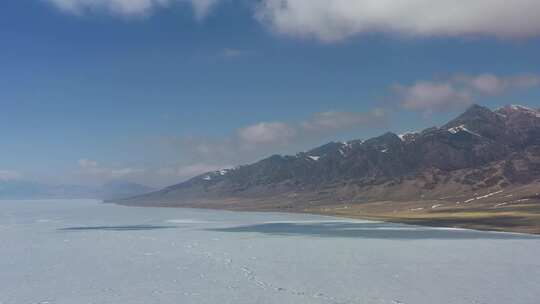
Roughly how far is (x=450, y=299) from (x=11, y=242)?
84.5 m

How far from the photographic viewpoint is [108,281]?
53156 mm

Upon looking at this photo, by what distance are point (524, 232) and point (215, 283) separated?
95.5 metres

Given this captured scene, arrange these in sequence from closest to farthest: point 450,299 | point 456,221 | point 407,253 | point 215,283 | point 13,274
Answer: point 450,299
point 215,283
point 13,274
point 407,253
point 456,221

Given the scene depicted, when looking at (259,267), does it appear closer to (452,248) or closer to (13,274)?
(13,274)

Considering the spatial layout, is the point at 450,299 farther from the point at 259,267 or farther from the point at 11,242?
the point at 11,242

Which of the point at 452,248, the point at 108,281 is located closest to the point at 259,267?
the point at 108,281

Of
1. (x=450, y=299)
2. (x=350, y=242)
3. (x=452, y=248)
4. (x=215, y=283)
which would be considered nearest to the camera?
(x=450, y=299)

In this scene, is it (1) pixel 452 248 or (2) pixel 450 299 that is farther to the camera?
(1) pixel 452 248

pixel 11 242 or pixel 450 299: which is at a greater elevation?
pixel 11 242

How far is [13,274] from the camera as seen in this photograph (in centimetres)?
5856

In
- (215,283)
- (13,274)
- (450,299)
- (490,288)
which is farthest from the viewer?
(13,274)

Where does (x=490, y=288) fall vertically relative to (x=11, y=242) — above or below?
Answer: below

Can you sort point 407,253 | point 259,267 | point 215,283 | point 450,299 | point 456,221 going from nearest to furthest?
→ point 450,299 → point 215,283 → point 259,267 → point 407,253 → point 456,221

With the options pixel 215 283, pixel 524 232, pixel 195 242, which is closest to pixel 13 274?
pixel 215 283
